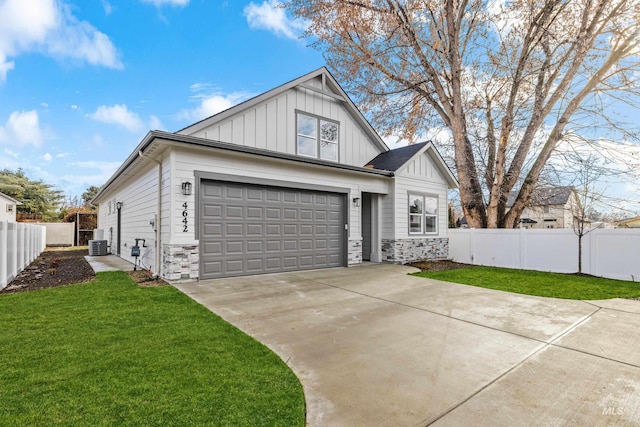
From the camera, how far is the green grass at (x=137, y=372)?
2215mm

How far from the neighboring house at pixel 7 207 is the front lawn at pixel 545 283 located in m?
24.1

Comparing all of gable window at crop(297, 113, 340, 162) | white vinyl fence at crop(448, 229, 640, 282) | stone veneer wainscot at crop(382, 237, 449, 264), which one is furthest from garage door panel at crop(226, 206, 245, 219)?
white vinyl fence at crop(448, 229, 640, 282)

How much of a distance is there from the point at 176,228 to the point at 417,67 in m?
12.2

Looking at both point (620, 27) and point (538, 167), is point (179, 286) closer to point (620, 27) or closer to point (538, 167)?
point (538, 167)

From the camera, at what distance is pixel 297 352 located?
3422 millimetres

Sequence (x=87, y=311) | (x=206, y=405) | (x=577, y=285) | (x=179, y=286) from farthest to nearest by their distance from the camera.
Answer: (x=577, y=285) → (x=179, y=286) → (x=87, y=311) → (x=206, y=405)

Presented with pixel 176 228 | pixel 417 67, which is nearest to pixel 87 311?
pixel 176 228

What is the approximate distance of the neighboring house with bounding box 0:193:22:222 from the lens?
62.4 feet

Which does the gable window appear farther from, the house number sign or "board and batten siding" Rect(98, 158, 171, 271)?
"board and batten siding" Rect(98, 158, 171, 271)

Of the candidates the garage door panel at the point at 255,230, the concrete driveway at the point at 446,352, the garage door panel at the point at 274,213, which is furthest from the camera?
the garage door panel at the point at 274,213

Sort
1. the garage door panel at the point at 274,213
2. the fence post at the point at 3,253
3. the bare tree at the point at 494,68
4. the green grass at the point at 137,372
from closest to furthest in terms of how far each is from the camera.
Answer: the green grass at the point at 137,372, the fence post at the point at 3,253, the garage door panel at the point at 274,213, the bare tree at the point at 494,68

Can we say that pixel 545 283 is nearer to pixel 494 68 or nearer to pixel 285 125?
pixel 285 125

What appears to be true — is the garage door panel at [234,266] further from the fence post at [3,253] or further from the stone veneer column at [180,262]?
the fence post at [3,253]

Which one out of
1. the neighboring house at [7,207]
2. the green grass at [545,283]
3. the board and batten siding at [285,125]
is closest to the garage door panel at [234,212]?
the board and batten siding at [285,125]
